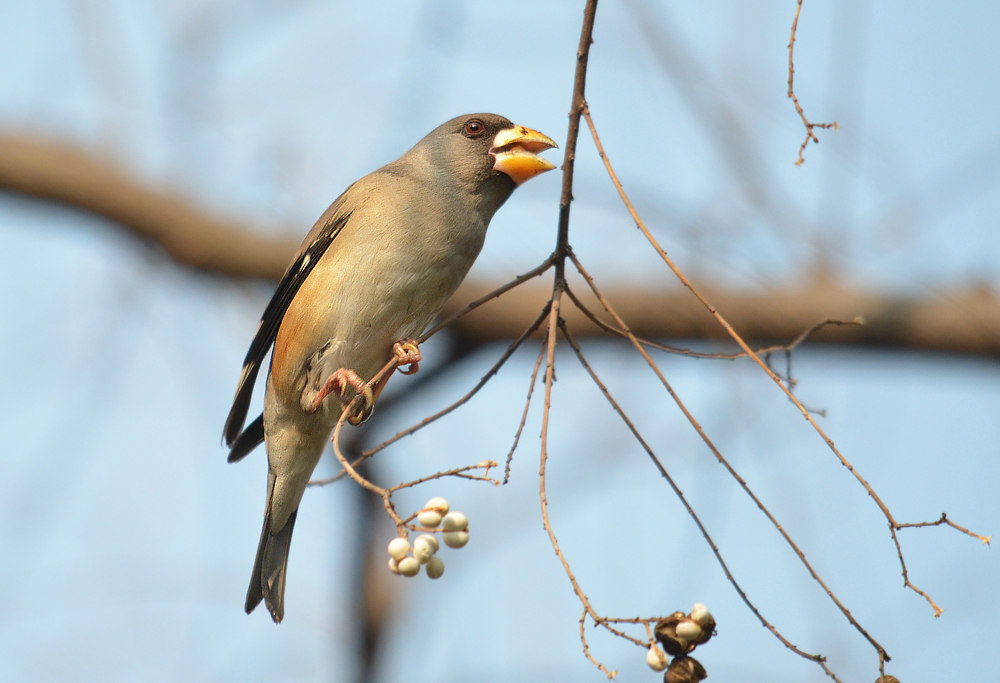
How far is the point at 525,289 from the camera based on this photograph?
19.4 ft

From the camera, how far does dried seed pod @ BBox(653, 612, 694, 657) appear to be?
216cm

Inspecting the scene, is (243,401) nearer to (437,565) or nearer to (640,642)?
(437,565)

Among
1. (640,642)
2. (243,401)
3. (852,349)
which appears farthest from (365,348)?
(852,349)

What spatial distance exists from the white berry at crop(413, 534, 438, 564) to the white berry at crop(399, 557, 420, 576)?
3 cm

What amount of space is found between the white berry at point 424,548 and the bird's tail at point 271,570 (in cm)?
127

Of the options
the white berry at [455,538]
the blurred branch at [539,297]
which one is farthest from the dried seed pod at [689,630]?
the blurred branch at [539,297]

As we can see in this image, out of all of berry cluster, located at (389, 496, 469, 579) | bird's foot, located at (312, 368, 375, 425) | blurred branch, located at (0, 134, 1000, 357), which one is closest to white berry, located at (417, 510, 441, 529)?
berry cluster, located at (389, 496, 469, 579)

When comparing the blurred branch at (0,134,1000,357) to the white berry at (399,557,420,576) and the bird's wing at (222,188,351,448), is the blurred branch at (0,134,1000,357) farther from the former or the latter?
the white berry at (399,557,420,576)

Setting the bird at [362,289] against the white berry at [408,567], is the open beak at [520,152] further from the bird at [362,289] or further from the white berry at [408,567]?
the white berry at [408,567]

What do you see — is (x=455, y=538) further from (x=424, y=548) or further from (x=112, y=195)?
(x=112, y=195)

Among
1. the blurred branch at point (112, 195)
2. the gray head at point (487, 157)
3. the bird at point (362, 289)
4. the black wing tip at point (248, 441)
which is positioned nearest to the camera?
the bird at point (362, 289)

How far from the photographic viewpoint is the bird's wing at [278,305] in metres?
3.79

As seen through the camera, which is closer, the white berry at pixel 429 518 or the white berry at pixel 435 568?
the white berry at pixel 429 518

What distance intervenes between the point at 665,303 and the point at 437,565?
3.58m
